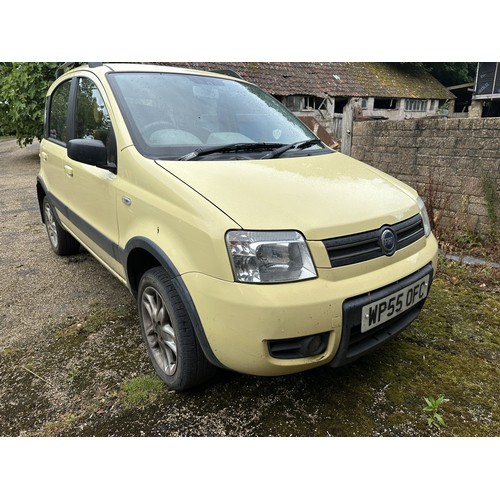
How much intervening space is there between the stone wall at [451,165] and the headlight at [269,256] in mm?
3872

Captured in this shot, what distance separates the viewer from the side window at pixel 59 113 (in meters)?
3.60

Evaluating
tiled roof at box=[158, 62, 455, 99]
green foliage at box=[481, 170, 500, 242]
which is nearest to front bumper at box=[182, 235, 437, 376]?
green foliage at box=[481, 170, 500, 242]

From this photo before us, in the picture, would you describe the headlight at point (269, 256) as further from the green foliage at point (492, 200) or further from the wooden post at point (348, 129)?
the wooden post at point (348, 129)

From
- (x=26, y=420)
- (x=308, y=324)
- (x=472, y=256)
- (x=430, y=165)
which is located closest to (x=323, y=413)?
(x=308, y=324)

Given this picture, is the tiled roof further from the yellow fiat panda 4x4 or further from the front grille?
the front grille

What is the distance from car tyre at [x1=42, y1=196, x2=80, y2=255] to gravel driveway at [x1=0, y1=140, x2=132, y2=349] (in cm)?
10

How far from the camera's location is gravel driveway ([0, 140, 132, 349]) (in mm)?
3203

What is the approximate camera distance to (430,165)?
525cm

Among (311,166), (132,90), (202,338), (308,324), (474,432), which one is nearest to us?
(308,324)

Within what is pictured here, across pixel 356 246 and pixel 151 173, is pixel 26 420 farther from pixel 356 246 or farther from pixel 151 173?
pixel 356 246

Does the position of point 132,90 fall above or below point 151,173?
above

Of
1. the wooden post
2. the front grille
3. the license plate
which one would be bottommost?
the license plate

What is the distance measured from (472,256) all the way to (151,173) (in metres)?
3.93

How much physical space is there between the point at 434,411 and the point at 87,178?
2.78 meters
